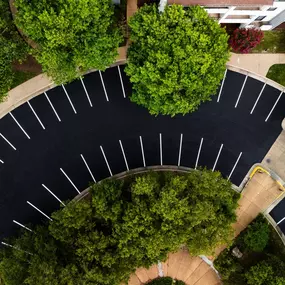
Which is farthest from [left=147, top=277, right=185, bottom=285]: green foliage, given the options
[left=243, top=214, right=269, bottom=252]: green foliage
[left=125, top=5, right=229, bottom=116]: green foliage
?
[left=125, top=5, right=229, bottom=116]: green foliage

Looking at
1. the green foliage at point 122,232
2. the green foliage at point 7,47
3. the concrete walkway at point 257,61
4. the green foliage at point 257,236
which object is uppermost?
the green foliage at point 7,47

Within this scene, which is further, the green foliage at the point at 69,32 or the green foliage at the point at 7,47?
the green foliage at the point at 7,47

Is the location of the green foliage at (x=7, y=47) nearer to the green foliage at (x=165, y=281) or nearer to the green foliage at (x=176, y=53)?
the green foliage at (x=176, y=53)

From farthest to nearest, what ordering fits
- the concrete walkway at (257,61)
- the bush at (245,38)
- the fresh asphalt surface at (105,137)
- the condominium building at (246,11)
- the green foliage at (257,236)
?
the concrete walkway at (257,61) < the fresh asphalt surface at (105,137) < the bush at (245,38) < the green foliage at (257,236) < the condominium building at (246,11)

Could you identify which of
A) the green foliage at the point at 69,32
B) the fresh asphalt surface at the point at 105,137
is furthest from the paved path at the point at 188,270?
the green foliage at the point at 69,32

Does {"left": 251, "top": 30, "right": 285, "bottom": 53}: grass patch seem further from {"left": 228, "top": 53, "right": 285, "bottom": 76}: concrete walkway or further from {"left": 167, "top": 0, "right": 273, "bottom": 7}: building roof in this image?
{"left": 167, "top": 0, "right": 273, "bottom": 7}: building roof

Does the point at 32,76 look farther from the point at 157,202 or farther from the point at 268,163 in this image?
the point at 268,163

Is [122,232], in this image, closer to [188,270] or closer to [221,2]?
[188,270]

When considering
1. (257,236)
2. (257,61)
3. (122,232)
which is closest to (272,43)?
(257,61)
